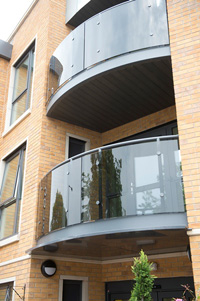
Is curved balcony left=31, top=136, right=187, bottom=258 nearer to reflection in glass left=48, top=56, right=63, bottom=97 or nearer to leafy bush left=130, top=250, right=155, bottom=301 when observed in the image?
leafy bush left=130, top=250, right=155, bottom=301

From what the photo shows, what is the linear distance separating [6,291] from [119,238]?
3474 mm

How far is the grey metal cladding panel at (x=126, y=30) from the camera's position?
22.8 feet

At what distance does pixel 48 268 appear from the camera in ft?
24.6

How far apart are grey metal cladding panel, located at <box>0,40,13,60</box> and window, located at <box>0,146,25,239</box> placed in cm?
360

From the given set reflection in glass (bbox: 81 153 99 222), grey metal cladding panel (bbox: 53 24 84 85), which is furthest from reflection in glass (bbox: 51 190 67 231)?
grey metal cladding panel (bbox: 53 24 84 85)

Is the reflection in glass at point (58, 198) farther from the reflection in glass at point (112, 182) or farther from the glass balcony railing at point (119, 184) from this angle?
the reflection in glass at point (112, 182)

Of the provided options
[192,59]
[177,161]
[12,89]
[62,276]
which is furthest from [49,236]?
[12,89]

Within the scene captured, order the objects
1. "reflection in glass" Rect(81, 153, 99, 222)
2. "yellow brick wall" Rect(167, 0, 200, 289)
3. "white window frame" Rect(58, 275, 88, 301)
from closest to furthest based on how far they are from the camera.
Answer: "yellow brick wall" Rect(167, 0, 200, 289), "reflection in glass" Rect(81, 153, 99, 222), "white window frame" Rect(58, 275, 88, 301)

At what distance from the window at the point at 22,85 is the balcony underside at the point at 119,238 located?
4306 millimetres

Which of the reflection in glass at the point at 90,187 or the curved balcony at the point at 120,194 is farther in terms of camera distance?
the reflection in glass at the point at 90,187

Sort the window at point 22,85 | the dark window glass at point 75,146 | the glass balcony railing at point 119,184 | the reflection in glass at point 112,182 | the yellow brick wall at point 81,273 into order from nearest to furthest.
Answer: the glass balcony railing at point 119,184, the reflection in glass at point 112,182, the yellow brick wall at point 81,273, the dark window glass at point 75,146, the window at point 22,85

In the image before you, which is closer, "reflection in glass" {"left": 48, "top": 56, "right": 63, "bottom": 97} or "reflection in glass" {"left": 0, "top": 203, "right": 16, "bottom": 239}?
"reflection in glass" {"left": 48, "top": 56, "right": 63, "bottom": 97}

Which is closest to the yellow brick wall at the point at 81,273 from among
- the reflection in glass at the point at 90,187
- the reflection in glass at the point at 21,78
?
the reflection in glass at the point at 90,187

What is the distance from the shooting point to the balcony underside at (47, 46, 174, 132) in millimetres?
7059
